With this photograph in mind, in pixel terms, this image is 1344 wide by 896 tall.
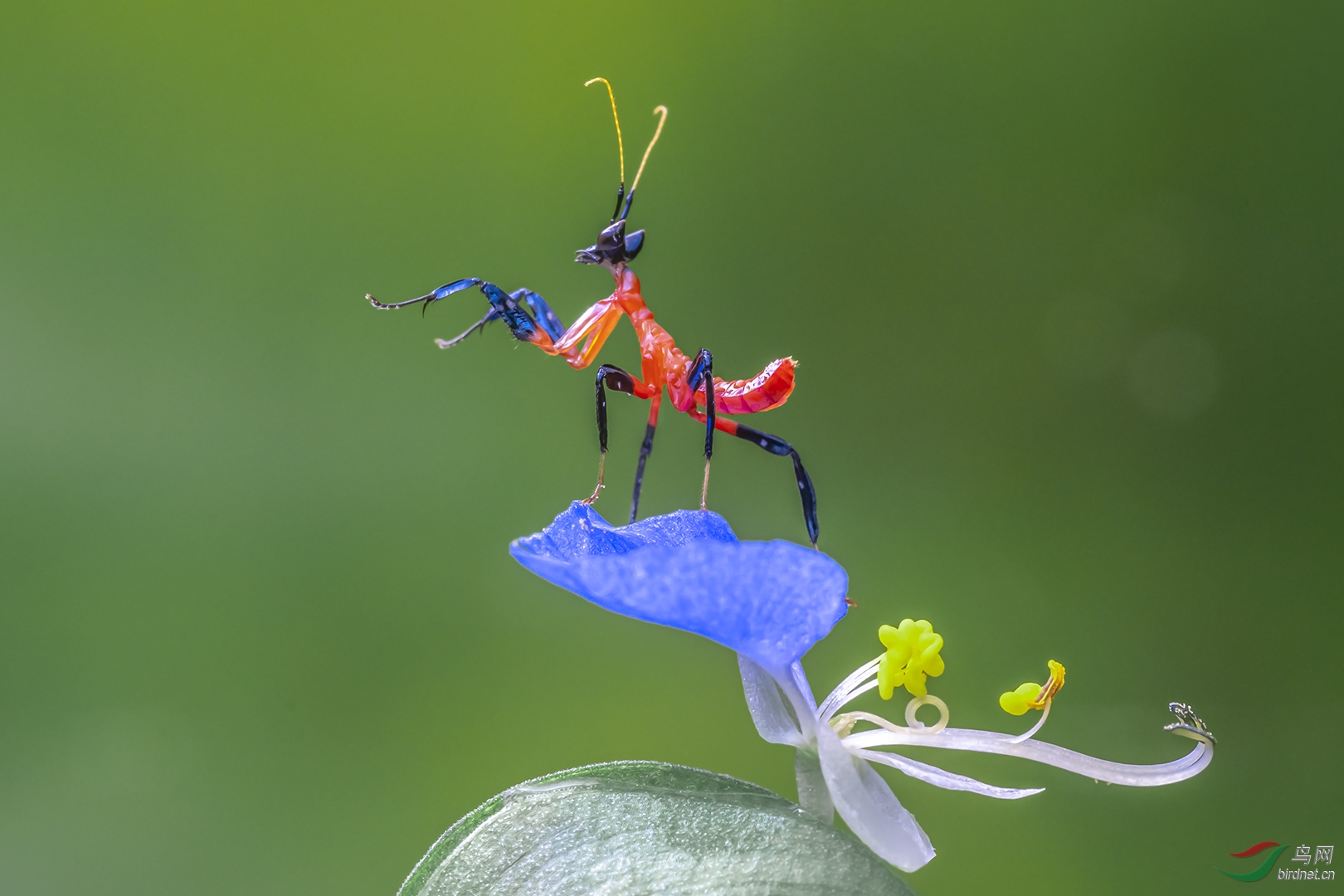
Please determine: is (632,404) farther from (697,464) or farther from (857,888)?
(857,888)

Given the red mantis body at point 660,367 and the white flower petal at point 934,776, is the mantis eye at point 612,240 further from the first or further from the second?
the white flower petal at point 934,776

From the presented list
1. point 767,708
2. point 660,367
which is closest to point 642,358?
point 660,367

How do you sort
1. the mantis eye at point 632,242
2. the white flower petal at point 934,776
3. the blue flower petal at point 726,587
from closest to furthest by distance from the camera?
the blue flower petal at point 726,587
the white flower petal at point 934,776
the mantis eye at point 632,242

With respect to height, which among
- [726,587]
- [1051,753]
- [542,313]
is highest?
[542,313]

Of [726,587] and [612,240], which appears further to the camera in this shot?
[612,240]

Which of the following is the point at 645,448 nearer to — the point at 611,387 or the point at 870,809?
the point at 611,387

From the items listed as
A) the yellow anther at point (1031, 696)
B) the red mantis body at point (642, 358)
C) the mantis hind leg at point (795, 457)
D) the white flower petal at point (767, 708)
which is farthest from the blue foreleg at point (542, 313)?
the yellow anther at point (1031, 696)
